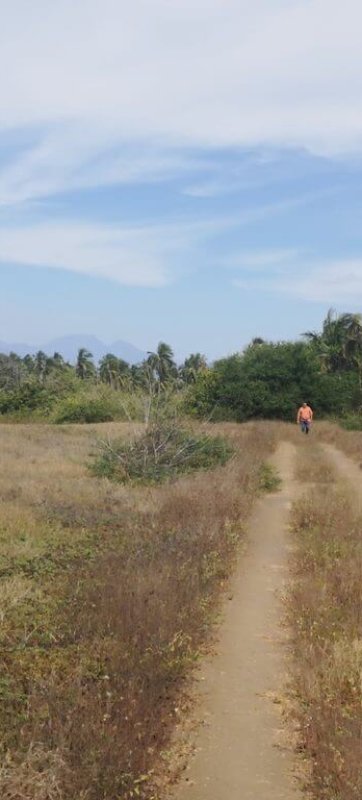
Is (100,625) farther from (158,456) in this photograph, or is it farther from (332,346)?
(332,346)

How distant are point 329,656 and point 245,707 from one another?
0.93m

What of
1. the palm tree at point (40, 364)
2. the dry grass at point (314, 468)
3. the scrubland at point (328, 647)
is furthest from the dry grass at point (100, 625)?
the palm tree at point (40, 364)

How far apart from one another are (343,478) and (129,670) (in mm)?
13017

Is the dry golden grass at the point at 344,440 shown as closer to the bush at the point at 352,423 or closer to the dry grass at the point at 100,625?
the bush at the point at 352,423

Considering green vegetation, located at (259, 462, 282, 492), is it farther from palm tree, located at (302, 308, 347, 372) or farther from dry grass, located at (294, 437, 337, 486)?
palm tree, located at (302, 308, 347, 372)

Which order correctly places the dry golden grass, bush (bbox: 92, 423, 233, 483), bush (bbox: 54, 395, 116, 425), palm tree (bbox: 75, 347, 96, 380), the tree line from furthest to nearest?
palm tree (bbox: 75, 347, 96, 380) → bush (bbox: 54, 395, 116, 425) → the tree line → the dry golden grass → bush (bbox: 92, 423, 233, 483)

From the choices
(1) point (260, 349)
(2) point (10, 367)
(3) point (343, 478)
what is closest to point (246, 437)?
(3) point (343, 478)

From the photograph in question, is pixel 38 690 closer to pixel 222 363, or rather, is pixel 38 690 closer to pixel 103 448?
pixel 103 448

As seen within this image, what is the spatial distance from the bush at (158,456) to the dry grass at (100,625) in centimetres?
350

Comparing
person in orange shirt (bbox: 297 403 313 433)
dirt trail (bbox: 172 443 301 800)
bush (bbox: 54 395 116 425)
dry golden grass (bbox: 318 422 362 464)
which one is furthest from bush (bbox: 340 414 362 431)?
dirt trail (bbox: 172 443 301 800)

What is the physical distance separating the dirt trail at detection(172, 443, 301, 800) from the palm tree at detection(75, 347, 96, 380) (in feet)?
268

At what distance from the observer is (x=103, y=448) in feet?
59.6

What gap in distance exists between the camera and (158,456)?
1722 centimetres

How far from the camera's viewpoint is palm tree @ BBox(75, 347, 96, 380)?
89713 mm
